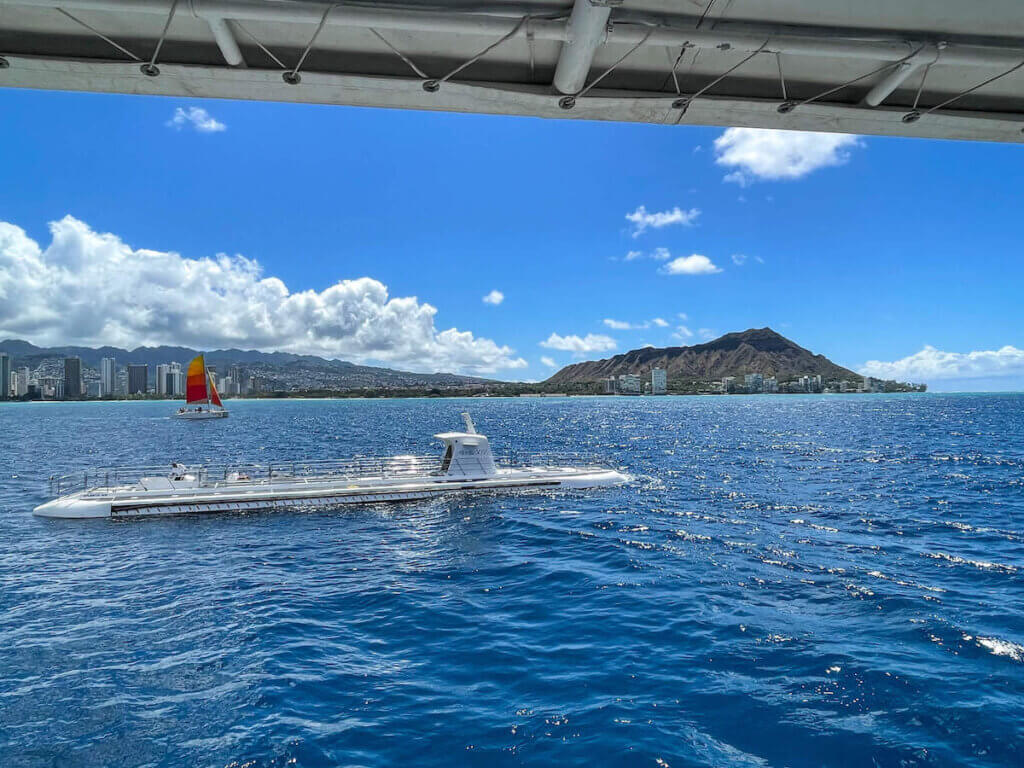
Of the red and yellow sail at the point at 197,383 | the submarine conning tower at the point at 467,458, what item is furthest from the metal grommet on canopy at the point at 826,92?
the red and yellow sail at the point at 197,383

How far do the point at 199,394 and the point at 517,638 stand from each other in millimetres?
124901

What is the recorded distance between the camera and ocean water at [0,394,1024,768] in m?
9.76

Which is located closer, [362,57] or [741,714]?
[362,57]

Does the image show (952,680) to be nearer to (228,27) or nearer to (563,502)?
(228,27)

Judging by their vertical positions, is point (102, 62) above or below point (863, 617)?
above

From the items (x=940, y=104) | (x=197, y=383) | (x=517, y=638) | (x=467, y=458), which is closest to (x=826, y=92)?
(x=940, y=104)

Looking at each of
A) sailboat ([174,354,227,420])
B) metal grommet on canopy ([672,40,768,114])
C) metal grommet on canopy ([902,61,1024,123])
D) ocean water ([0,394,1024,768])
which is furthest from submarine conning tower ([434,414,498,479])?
sailboat ([174,354,227,420])

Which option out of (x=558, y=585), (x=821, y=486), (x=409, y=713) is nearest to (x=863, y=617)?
(x=558, y=585)

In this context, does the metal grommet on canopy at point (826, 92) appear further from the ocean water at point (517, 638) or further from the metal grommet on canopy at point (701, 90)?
the ocean water at point (517, 638)

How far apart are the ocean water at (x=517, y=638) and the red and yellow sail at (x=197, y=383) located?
85.6 m

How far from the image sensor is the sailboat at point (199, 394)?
11033cm

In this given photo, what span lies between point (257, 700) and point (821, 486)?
129 ft

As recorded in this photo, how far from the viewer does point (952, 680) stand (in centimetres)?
1159

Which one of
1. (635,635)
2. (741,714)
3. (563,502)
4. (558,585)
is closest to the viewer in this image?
(741,714)
